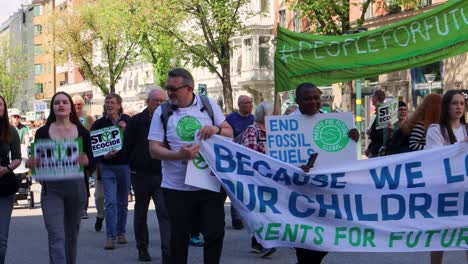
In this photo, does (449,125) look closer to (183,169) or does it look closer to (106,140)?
(183,169)

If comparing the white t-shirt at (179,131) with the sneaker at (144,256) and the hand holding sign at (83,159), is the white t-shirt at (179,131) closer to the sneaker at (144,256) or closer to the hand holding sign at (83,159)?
the hand holding sign at (83,159)

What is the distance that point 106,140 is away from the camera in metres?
12.0

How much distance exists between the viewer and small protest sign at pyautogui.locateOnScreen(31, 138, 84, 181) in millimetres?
7922

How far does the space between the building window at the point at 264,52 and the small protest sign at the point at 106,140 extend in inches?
1663

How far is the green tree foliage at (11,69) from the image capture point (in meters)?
103

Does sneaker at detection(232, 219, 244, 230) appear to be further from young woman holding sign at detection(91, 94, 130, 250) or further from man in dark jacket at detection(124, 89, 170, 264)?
man in dark jacket at detection(124, 89, 170, 264)

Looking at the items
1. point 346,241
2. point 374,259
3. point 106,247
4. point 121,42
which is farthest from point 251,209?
point 121,42

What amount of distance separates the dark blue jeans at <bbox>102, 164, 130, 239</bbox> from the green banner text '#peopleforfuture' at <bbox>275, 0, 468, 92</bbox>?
3205 millimetres

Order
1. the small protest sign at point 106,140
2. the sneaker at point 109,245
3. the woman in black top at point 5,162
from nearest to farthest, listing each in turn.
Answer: the woman in black top at point 5,162 → the sneaker at point 109,245 → the small protest sign at point 106,140

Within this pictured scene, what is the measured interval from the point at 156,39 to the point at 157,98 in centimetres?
3900

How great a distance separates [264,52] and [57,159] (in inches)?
1845

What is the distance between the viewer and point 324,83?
934 centimetres

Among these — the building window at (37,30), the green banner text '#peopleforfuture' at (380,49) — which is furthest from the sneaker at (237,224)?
the building window at (37,30)

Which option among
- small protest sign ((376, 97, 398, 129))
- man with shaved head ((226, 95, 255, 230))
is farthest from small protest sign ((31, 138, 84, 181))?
small protest sign ((376, 97, 398, 129))
